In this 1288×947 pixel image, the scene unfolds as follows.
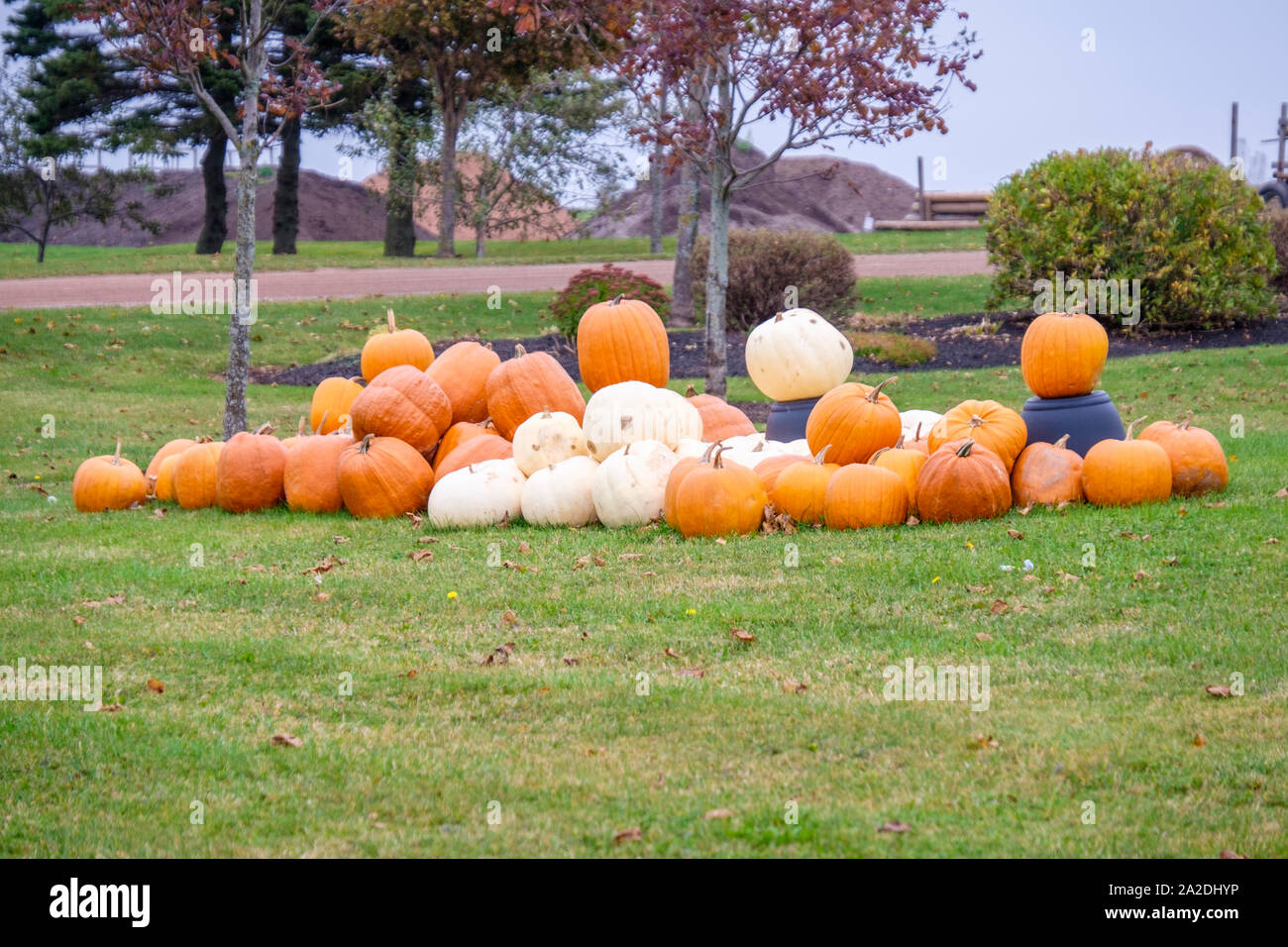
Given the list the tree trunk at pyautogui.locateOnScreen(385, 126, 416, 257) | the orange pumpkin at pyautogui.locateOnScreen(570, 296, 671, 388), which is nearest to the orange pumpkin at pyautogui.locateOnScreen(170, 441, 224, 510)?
the orange pumpkin at pyautogui.locateOnScreen(570, 296, 671, 388)

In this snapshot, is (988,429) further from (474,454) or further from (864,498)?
(474,454)

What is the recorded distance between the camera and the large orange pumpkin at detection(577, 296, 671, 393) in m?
9.66

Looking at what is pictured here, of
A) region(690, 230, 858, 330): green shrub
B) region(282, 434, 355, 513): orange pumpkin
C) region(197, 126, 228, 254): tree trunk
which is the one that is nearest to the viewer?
region(282, 434, 355, 513): orange pumpkin

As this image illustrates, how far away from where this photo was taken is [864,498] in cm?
790

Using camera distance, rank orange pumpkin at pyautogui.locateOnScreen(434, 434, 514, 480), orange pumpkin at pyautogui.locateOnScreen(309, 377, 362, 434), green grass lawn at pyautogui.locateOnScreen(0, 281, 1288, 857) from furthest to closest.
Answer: orange pumpkin at pyautogui.locateOnScreen(309, 377, 362, 434) → orange pumpkin at pyautogui.locateOnScreen(434, 434, 514, 480) → green grass lawn at pyautogui.locateOnScreen(0, 281, 1288, 857)

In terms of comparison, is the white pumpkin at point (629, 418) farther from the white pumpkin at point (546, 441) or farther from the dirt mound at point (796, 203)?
the dirt mound at point (796, 203)

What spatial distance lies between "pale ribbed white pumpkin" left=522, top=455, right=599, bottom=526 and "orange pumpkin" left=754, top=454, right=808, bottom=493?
1.14 m

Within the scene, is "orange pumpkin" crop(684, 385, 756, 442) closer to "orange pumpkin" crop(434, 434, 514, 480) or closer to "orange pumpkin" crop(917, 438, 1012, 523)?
"orange pumpkin" crop(434, 434, 514, 480)

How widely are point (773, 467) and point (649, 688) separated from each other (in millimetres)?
3674

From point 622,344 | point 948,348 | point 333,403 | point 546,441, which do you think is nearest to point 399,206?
point 948,348

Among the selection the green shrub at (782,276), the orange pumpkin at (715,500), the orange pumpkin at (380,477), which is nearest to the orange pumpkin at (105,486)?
the orange pumpkin at (380,477)
